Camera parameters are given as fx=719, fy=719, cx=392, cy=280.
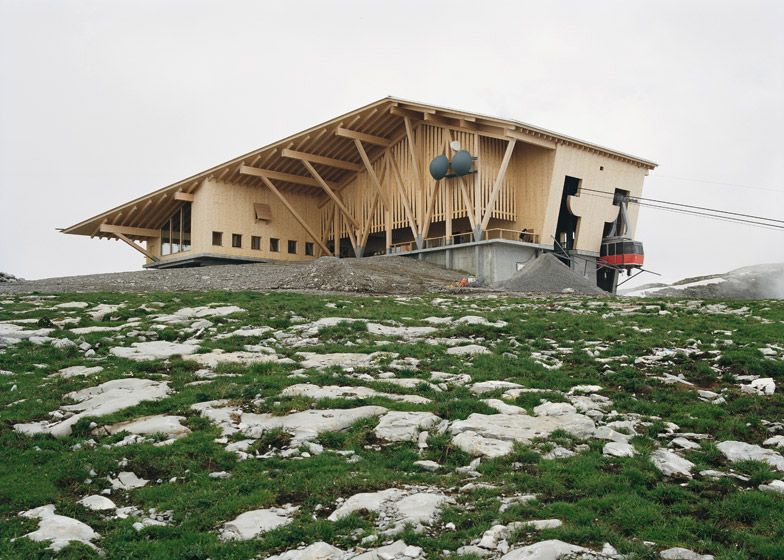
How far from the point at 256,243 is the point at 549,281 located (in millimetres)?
31046

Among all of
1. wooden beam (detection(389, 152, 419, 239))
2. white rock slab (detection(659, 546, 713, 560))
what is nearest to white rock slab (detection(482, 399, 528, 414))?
white rock slab (detection(659, 546, 713, 560))

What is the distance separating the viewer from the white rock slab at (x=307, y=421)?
36.5 ft

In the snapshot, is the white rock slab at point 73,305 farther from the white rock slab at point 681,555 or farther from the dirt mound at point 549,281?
the white rock slab at point 681,555

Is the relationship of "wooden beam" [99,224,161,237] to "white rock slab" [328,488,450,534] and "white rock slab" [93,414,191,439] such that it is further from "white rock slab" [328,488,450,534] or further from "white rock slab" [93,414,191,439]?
"white rock slab" [328,488,450,534]

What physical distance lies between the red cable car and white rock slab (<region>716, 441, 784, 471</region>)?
43391 mm

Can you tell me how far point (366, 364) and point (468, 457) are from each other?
5276mm

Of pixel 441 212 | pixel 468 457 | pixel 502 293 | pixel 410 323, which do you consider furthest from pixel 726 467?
pixel 441 212

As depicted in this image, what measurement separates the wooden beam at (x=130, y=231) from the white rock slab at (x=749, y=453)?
59286 millimetres

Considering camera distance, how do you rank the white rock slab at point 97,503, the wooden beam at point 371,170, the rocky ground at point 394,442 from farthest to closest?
the wooden beam at point 371,170 < the white rock slab at point 97,503 < the rocky ground at point 394,442

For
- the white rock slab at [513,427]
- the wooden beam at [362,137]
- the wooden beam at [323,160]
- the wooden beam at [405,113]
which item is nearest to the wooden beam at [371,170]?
the wooden beam at [362,137]

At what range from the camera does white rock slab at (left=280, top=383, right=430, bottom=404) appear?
41.0ft

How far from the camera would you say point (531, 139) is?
46.4m

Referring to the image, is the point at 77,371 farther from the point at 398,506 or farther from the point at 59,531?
the point at 398,506

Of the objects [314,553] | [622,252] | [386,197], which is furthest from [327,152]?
[314,553]
